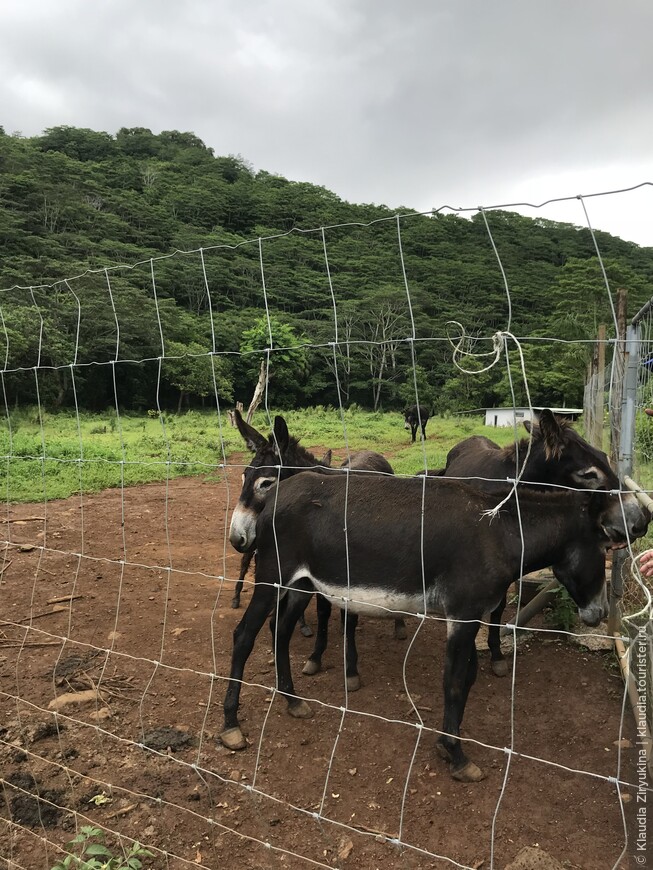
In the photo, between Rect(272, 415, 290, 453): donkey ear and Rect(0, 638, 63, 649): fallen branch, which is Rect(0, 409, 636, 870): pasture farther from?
Rect(272, 415, 290, 453): donkey ear

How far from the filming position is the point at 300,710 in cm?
379

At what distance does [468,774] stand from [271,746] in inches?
48.2

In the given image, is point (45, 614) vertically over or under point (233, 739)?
over

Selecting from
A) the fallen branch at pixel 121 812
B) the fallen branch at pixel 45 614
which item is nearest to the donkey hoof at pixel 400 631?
the fallen branch at pixel 121 812

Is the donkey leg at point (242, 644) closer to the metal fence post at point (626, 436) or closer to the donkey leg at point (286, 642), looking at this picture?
the donkey leg at point (286, 642)

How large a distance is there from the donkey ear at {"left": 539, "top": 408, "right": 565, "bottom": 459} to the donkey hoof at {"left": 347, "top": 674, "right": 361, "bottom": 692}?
223 cm

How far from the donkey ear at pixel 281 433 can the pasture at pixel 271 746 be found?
2.06 ft

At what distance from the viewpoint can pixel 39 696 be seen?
3.89 m

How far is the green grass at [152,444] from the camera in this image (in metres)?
11.0

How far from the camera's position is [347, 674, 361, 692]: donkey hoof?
4.13m

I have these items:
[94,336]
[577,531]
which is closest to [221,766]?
[577,531]

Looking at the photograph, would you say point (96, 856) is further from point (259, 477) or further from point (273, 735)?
point (259, 477)

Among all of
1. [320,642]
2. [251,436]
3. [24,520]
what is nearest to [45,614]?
[251,436]

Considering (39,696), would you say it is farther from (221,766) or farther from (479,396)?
(479,396)
